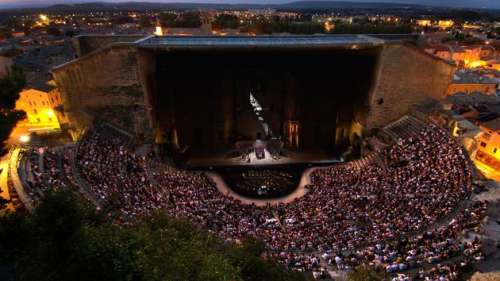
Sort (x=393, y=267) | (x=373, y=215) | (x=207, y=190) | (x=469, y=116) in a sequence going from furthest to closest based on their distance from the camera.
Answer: (x=469, y=116), (x=207, y=190), (x=373, y=215), (x=393, y=267)

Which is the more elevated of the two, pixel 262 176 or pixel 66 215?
pixel 66 215

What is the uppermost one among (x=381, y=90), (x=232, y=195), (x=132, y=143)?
(x=381, y=90)

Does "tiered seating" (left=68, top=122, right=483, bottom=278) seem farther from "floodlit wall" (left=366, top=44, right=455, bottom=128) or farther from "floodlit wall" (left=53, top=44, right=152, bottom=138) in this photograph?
"floodlit wall" (left=366, top=44, right=455, bottom=128)

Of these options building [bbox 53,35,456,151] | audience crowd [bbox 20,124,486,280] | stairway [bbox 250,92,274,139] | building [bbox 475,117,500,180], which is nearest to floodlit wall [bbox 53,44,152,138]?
building [bbox 53,35,456,151]

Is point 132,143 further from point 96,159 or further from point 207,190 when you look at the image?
point 207,190

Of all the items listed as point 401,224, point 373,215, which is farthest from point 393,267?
point 373,215

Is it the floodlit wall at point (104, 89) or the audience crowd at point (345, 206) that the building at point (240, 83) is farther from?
the audience crowd at point (345, 206)
